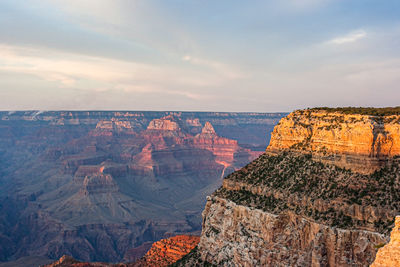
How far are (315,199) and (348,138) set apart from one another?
20.2ft

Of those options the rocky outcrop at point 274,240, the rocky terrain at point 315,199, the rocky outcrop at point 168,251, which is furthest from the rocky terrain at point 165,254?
the rocky outcrop at point 274,240

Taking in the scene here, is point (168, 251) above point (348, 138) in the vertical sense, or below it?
below

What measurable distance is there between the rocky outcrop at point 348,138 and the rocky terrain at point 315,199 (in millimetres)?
76

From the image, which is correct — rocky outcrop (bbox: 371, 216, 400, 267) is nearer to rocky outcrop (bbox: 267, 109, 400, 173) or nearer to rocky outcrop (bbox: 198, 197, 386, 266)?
rocky outcrop (bbox: 198, 197, 386, 266)

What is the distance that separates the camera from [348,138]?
Result: 35281mm

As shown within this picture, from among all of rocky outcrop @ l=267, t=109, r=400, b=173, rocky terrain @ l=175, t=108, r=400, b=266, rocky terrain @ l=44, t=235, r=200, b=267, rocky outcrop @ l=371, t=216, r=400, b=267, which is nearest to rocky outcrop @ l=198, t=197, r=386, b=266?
rocky terrain @ l=175, t=108, r=400, b=266

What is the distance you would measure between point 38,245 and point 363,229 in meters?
189

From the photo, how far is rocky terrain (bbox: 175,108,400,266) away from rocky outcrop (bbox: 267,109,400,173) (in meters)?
0.08

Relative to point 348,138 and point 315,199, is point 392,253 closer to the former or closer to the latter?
point 315,199

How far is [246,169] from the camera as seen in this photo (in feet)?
152

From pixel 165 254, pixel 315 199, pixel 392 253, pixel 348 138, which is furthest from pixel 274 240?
pixel 165 254

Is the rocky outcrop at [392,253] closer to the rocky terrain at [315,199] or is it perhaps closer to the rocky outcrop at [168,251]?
the rocky terrain at [315,199]

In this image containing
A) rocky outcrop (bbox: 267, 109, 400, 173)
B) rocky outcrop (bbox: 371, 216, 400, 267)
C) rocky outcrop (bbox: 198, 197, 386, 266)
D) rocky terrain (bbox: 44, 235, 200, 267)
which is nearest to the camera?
rocky outcrop (bbox: 371, 216, 400, 267)

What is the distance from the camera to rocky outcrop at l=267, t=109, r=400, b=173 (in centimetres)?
3341
